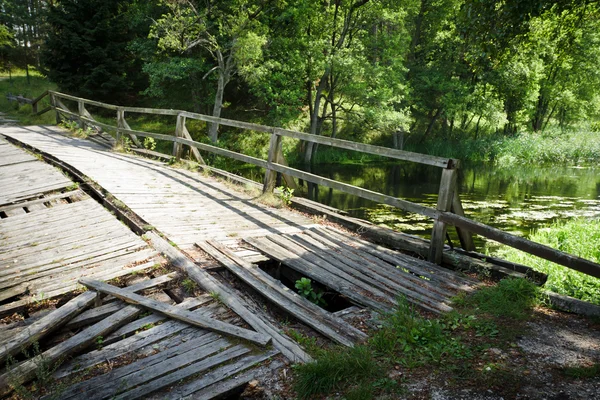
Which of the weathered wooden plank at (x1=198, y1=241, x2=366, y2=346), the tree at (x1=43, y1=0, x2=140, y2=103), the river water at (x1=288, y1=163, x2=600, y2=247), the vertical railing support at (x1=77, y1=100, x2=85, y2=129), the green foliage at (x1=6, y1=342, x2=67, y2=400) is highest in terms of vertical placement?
the tree at (x1=43, y1=0, x2=140, y2=103)

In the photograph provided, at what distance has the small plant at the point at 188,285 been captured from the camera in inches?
168

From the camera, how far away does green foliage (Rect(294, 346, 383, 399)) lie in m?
2.94

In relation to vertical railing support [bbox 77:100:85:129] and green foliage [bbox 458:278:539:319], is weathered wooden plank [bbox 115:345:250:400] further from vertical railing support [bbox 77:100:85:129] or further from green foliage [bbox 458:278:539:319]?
vertical railing support [bbox 77:100:85:129]

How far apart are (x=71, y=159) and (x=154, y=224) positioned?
16.0 ft

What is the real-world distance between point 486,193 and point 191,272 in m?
16.1

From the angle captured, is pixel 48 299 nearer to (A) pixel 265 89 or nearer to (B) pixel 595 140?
(A) pixel 265 89

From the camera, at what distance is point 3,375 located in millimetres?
2852

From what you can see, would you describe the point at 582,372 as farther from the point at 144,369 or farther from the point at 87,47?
the point at 87,47

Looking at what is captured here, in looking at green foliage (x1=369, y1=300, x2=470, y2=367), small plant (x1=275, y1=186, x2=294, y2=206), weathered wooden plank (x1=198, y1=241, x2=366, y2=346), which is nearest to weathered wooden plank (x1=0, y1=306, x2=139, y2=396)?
weathered wooden plank (x1=198, y1=241, x2=366, y2=346)

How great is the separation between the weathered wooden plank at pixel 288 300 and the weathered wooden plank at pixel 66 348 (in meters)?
1.22

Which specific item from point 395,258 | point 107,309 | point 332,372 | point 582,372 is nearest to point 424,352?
→ point 332,372

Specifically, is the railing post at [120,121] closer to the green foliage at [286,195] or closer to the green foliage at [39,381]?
the green foliage at [286,195]

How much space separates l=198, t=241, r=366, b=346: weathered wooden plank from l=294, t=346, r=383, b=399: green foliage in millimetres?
335

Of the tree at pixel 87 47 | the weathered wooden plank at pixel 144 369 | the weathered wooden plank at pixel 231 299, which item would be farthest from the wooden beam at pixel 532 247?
the tree at pixel 87 47
